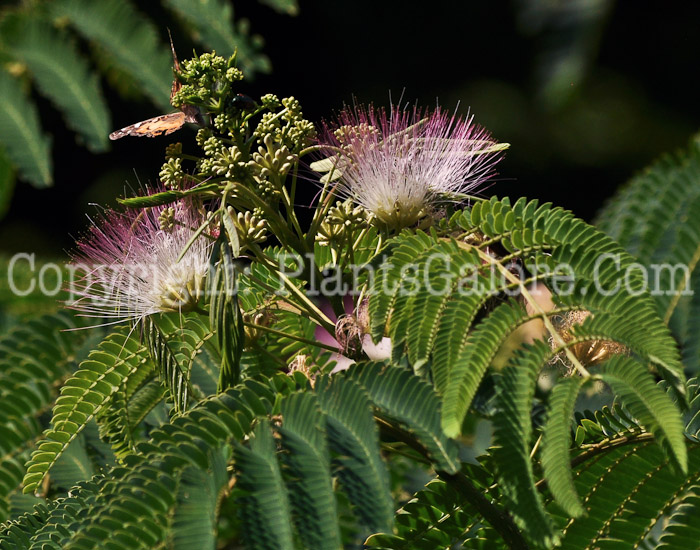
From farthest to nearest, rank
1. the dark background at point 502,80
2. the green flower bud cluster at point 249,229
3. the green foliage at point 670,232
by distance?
the dark background at point 502,80
the green foliage at point 670,232
the green flower bud cluster at point 249,229

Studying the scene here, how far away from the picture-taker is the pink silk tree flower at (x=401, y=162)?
1.28 meters

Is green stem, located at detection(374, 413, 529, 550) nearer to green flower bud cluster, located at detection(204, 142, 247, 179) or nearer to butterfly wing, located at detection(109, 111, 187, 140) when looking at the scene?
green flower bud cluster, located at detection(204, 142, 247, 179)

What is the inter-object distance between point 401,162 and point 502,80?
15.1 ft

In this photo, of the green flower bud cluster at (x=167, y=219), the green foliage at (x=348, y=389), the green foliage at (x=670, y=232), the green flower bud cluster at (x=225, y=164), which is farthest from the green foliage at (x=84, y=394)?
the green foliage at (x=670, y=232)

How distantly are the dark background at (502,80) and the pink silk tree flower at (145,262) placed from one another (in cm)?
330

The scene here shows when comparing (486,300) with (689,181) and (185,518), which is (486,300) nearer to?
(185,518)

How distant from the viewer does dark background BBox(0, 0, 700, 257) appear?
4.98 meters

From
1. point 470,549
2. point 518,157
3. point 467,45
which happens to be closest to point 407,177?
point 470,549

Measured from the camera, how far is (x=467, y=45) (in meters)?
5.78

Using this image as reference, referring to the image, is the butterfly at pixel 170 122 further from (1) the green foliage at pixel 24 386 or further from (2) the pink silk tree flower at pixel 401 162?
(1) the green foliage at pixel 24 386

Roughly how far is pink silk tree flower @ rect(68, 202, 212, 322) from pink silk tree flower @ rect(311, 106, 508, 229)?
223mm

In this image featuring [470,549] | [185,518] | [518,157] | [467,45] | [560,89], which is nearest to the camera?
[185,518]

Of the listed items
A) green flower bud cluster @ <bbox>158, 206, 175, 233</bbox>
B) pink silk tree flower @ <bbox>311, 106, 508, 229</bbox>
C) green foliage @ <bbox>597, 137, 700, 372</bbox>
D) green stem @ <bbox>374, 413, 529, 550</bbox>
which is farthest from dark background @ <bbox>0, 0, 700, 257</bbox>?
green stem @ <bbox>374, 413, 529, 550</bbox>

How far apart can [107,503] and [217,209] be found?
42 cm
